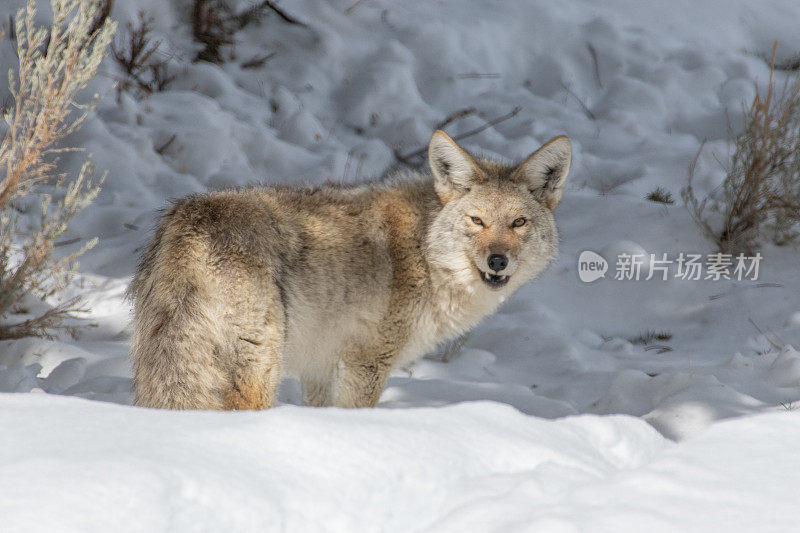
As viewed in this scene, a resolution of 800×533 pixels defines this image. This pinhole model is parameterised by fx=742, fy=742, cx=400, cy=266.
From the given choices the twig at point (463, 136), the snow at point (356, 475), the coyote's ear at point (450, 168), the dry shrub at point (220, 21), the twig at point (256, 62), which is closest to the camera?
the snow at point (356, 475)

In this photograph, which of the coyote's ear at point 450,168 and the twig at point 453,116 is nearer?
the coyote's ear at point 450,168

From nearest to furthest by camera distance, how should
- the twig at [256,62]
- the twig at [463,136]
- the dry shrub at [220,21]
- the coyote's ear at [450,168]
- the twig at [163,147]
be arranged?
the coyote's ear at [450,168] → the twig at [163,147] → the twig at [463,136] → the dry shrub at [220,21] → the twig at [256,62]

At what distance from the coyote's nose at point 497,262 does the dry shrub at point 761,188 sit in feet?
10.2

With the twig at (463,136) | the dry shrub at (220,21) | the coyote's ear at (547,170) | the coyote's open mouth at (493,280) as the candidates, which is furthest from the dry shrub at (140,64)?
the coyote's open mouth at (493,280)

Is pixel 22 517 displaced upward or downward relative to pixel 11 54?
upward

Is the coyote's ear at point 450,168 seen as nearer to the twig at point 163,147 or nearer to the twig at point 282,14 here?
the twig at point 163,147

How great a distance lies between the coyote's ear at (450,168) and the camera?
4.03 meters

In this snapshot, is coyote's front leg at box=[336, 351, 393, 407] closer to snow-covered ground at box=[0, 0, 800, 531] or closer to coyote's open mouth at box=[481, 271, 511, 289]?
snow-covered ground at box=[0, 0, 800, 531]

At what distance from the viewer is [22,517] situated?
1235mm

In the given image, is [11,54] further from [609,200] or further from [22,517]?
[22,517]

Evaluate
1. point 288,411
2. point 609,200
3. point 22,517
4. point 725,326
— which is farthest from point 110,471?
point 609,200

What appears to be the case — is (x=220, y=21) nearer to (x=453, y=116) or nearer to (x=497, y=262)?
(x=453, y=116)

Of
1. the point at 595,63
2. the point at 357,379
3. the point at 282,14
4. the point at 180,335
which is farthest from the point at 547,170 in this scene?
the point at 282,14

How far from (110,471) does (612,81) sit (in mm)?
9331
